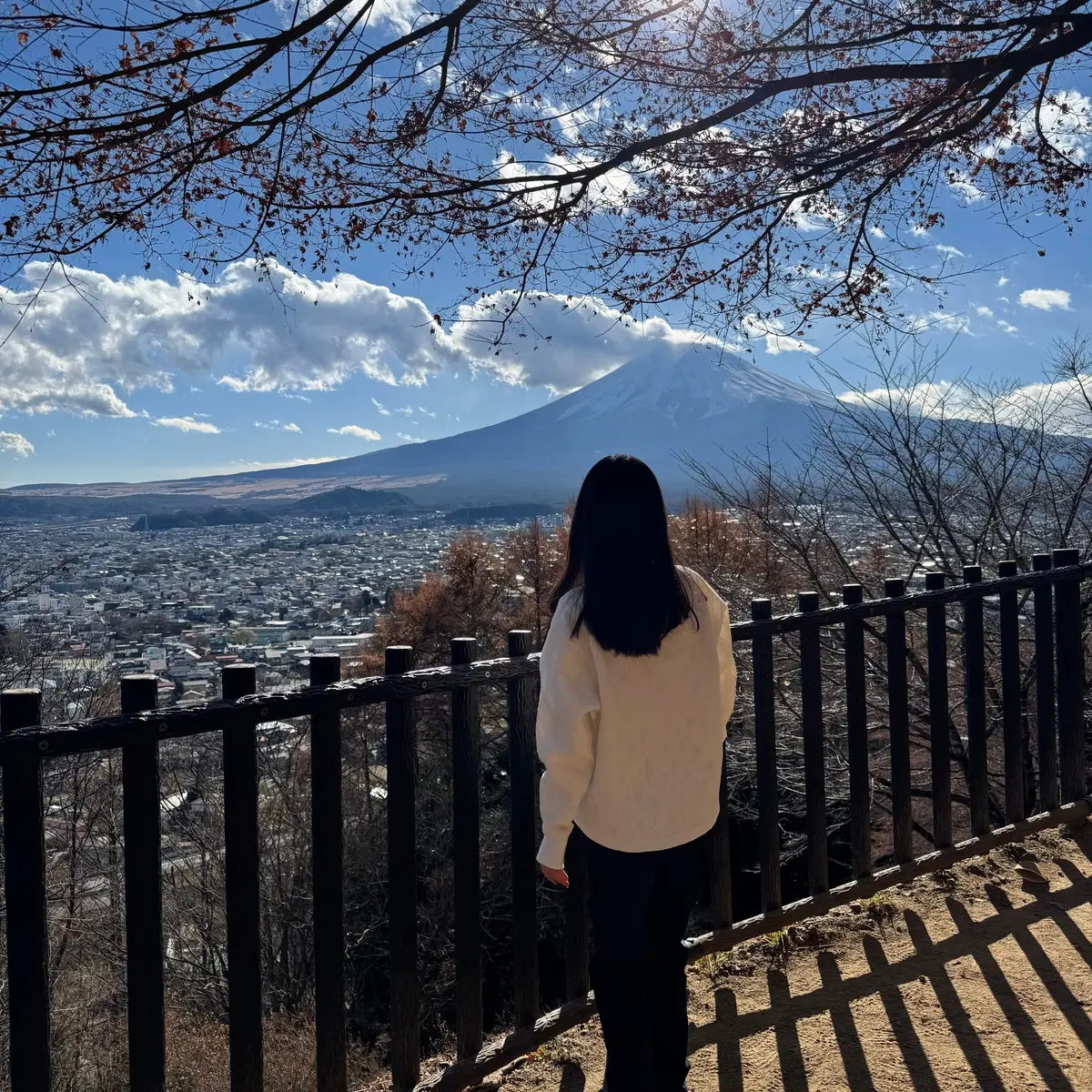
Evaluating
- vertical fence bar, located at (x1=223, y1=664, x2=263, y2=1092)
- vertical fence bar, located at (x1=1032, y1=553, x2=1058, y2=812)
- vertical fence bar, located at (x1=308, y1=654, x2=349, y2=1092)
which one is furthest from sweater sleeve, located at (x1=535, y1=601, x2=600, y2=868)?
vertical fence bar, located at (x1=1032, y1=553, x2=1058, y2=812)

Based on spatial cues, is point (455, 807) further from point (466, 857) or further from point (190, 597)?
point (190, 597)

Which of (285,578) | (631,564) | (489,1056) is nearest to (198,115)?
(631,564)

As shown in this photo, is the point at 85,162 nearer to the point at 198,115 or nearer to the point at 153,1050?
the point at 198,115

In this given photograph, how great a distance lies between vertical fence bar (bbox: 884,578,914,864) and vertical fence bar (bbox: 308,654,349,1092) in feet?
8.03

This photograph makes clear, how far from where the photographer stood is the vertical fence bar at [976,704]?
14.3ft

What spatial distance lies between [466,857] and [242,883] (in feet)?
2.49

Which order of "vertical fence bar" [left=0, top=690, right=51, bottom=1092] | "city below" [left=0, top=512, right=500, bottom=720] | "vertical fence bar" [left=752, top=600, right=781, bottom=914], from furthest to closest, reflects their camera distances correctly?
1. "city below" [left=0, top=512, right=500, bottom=720]
2. "vertical fence bar" [left=752, top=600, right=781, bottom=914]
3. "vertical fence bar" [left=0, top=690, right=51, bottom=1092]

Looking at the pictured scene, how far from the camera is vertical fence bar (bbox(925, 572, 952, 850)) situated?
4207mm

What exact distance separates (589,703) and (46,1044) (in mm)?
1397

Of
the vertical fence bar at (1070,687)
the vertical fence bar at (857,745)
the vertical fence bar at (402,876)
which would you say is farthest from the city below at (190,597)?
the vertical fence bar at (1070,687)

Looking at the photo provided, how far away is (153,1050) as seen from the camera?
223 centimetres

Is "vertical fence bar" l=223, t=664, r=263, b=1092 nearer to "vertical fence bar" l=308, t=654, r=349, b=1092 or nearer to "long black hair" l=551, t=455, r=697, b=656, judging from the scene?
"vertical fence bar" l=308, t=654, r=349, b=1092

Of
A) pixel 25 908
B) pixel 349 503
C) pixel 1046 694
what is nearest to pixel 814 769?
pixel 1046 694

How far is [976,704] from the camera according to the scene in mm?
4406
